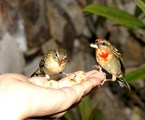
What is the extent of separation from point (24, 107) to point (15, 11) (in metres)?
2.26

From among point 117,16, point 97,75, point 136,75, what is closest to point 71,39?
point 117,16

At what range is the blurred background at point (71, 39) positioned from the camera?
3846 millimetres

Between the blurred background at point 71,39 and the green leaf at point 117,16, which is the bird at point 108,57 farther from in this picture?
the blurred background at point 71,39

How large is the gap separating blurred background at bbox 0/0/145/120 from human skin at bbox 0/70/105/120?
1716 millimetres

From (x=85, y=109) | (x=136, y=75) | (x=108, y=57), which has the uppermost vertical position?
(x=108, y=57)

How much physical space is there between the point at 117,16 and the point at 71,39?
6.05ft

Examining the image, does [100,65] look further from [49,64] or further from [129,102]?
[129,102]

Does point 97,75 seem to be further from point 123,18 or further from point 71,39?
point 71,39

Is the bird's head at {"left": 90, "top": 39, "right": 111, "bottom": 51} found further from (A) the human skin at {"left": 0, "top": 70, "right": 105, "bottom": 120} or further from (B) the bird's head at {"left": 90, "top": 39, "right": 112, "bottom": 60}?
(A) the human skin at {"left": 0, "top": 70, "right": 105, "bottom": 120}

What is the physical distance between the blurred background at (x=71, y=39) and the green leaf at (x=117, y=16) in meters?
1.13

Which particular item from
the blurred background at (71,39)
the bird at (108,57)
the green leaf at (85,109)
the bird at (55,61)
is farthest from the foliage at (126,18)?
the blurred background at (71,39)

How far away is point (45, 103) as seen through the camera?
5.85ft

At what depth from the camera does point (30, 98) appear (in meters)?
1.76

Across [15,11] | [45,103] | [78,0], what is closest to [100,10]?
[45,103]
